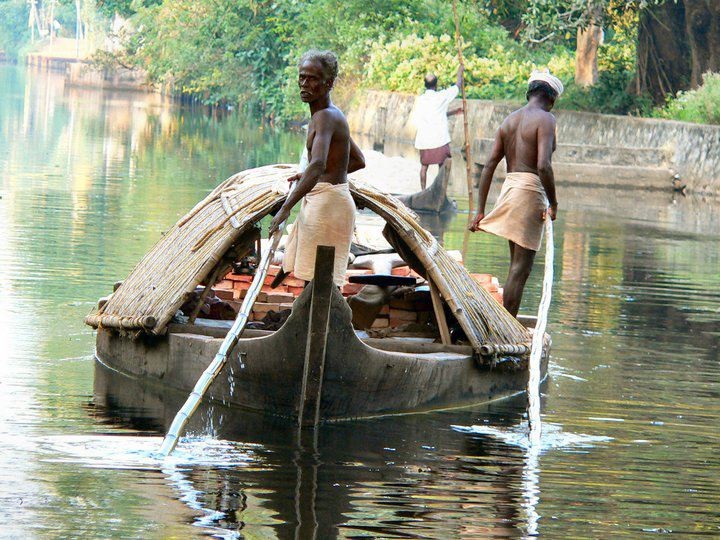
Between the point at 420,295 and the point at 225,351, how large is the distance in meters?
2.56

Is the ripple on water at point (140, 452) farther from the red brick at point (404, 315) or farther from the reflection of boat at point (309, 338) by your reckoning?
the red brick at point (404, 315)

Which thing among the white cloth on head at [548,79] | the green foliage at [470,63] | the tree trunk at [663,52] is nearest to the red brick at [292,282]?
the white cloth on head at [548,79]

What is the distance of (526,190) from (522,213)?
150 millimetres

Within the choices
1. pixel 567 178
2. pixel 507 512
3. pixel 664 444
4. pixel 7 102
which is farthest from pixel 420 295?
pixel 7 102

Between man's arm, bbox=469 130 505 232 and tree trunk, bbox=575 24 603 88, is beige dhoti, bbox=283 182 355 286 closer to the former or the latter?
man's arm, bbox=469 130 505 232

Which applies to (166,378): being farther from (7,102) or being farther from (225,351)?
(7,102)

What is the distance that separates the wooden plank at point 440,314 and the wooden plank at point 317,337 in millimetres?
1285

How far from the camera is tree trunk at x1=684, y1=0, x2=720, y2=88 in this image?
2655 cm

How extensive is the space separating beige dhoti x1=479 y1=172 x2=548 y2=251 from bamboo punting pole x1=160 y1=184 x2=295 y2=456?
2.15 m

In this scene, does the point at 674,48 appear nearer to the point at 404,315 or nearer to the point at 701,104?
the point at 701,104

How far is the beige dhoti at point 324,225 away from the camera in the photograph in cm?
805

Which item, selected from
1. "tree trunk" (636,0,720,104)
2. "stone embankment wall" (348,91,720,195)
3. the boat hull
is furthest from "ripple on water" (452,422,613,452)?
"tree trunk" (636,0,720,104)

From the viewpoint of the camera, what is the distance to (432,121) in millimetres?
20625

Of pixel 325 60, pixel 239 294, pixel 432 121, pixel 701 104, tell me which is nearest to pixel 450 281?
pixel 325 60
